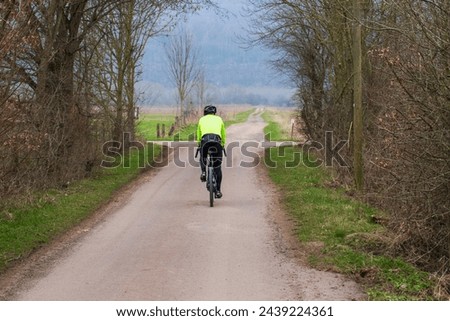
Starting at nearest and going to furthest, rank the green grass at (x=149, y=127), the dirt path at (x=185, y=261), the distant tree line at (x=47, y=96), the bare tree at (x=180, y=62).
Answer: the dirt path at (x=185, y=261)
the distant tree line at (x=47, y=96)
the green grass at (x=149, y=127)
the bare tree at (x=180, y=62)

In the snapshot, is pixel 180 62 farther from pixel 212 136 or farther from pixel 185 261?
pixel 185 261

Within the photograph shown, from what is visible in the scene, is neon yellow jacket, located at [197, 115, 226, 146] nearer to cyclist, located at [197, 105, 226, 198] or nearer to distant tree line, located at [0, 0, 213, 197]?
cyclist, located at [197, 105, 226, 198]

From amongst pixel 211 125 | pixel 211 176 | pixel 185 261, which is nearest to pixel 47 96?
pixel 211 125

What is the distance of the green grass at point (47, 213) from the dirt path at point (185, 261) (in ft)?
2.21

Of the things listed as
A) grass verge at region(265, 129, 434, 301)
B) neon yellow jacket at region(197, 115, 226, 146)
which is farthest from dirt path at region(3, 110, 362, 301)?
neon yellow jacket at region(197, 115, 226, 146)

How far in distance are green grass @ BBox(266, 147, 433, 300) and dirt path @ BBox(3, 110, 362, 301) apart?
35cm

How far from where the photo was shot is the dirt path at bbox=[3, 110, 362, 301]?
827 centimetres

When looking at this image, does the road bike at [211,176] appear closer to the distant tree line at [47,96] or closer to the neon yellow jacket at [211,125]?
the neon yellow jacket at [211,125]

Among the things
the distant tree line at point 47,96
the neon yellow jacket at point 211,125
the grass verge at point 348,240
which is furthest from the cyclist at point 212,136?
the distant tree line at point 47,96

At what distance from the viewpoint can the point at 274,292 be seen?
27.1 feet

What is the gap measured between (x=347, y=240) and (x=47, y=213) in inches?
253

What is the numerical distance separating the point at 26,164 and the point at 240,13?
12853mm

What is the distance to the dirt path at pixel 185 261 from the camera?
8.27 metres

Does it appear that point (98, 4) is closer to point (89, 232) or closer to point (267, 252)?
point (89, 232)
